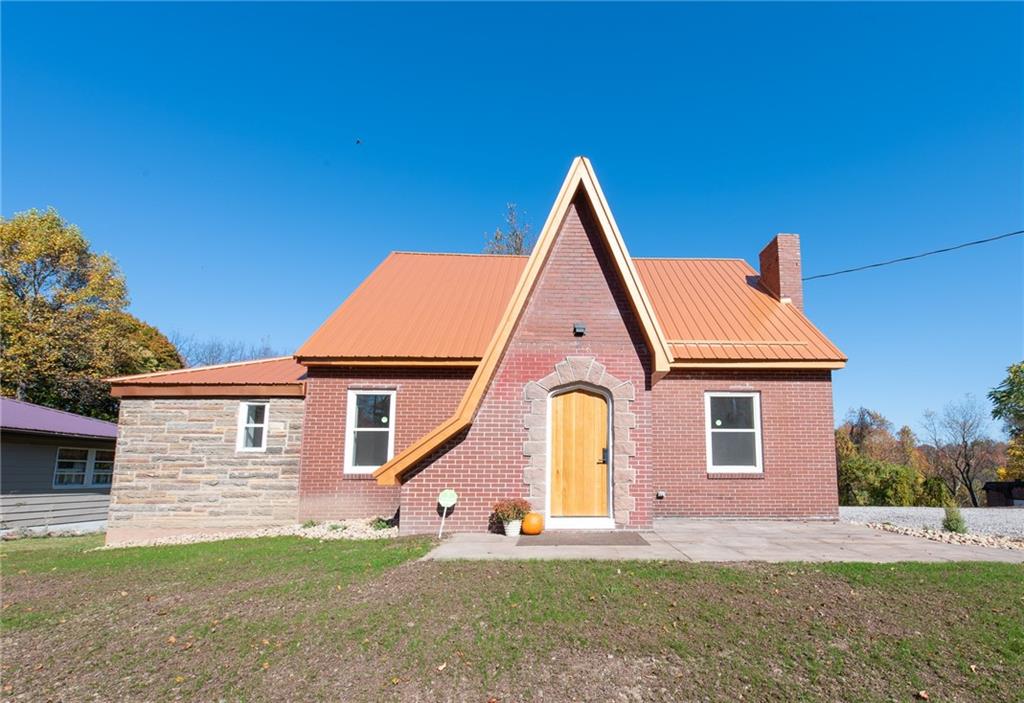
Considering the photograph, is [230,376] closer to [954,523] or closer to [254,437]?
[254,437]

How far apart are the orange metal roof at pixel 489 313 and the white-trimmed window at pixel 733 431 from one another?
41.8 inches

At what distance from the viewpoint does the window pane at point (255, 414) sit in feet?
39.0

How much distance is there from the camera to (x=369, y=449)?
11.8 m

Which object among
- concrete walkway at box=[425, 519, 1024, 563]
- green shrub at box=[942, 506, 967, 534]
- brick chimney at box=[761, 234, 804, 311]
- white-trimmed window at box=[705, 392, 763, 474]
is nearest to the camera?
concrete walkway at box=[425, 519, 1024, 563]

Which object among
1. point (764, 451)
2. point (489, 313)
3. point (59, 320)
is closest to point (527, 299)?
point (489, 313)

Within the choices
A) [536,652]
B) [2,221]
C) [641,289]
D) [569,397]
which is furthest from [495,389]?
[2,221]

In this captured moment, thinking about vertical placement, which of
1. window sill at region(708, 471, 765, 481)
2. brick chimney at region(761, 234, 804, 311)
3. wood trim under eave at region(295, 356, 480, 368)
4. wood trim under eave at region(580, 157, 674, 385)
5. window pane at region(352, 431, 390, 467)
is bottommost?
window sill at region(708, 471, 765, 481)

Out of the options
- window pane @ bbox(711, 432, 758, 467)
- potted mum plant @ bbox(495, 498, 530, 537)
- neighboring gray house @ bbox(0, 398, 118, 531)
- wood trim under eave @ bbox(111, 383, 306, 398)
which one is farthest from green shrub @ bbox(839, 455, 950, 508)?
neighboring gray house @ bbox(0, 398, 118, 531)

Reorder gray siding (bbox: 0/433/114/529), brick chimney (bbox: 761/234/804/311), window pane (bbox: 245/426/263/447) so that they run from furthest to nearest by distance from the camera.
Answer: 1. gray siding (bbox: 0/433/114/529)
2. brick chimney (bbox: 761/234/804/311)
3. window pane (bbox: 245/426/263/447)

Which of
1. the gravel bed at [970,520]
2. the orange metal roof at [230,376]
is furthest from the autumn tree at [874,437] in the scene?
the orange metal roof at [230,376]

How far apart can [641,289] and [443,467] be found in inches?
184

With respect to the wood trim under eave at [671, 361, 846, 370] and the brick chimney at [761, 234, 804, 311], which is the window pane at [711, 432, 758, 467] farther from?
the brick chimney at [761, 234, 804, 311]

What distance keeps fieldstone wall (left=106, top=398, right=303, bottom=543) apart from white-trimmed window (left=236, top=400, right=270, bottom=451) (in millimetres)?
114

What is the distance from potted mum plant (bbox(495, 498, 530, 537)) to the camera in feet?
28.3
